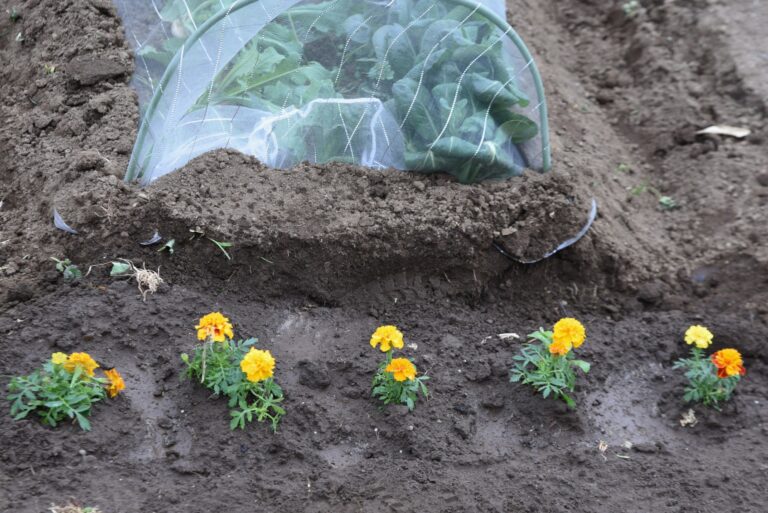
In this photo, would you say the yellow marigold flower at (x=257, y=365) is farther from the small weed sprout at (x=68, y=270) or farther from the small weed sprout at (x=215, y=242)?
the small weed sprout at (x=68, y=270)

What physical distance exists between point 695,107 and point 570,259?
1.75m

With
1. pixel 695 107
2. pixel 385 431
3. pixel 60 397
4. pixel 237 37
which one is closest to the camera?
pixel 60 397

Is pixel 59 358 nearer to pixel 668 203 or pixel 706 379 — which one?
pixel 706 379

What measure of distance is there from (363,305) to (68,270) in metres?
1.34

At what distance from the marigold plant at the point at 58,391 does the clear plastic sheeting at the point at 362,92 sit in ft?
4.24

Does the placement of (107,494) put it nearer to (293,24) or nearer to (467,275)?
(467,275)

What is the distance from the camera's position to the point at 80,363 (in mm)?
3240

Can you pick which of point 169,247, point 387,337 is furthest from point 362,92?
point 387,337

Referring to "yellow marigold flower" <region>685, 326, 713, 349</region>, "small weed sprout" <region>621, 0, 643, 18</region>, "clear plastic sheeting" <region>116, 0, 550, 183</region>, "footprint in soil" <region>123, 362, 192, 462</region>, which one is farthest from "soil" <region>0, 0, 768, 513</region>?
"small weed sprout" <region>621, 0, 643, 18</region>

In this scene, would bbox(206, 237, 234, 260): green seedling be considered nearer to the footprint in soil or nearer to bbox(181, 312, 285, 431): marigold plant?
bbox(181, 312, 285, 431): marigold plant

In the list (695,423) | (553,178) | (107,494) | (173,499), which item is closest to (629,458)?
(695,423)

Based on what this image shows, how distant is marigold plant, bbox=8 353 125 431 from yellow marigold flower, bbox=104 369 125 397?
0.05m

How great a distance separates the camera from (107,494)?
3.02 m

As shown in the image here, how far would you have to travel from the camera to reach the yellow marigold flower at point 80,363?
3.23 m
